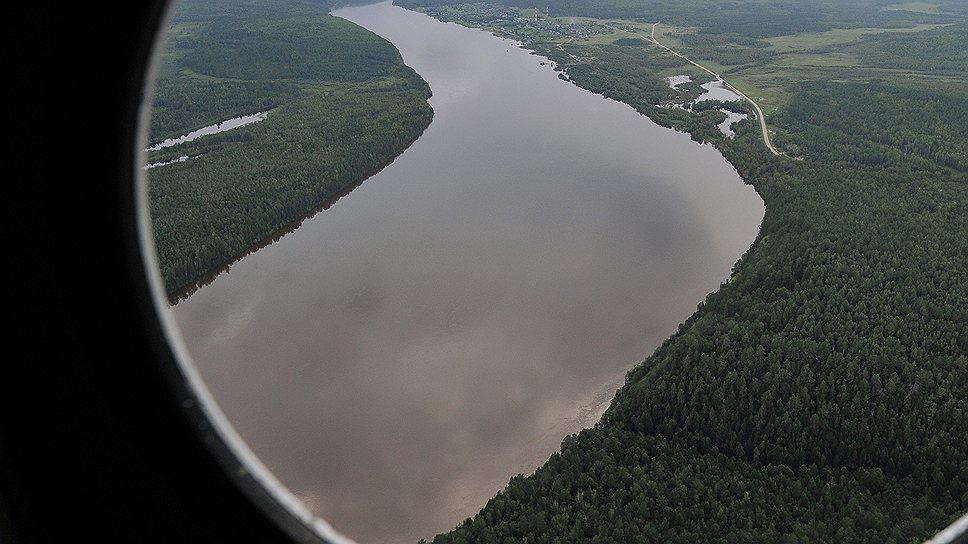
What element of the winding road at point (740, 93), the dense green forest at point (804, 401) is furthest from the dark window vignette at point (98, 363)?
the winding road at point (740, 93)

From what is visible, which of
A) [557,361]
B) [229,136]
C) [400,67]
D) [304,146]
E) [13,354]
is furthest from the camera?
[400,67]

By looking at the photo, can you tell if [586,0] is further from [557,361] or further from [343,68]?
[557,361]

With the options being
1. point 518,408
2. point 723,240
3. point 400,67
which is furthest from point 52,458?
point 400,67

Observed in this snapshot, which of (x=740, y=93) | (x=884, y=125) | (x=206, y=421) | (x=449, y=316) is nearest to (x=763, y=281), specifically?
(x=449, y=316)

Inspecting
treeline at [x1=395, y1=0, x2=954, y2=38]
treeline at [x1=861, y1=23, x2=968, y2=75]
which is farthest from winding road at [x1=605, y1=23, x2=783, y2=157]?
treeline at [x1=861, y1=23, x2=968, y2=75]

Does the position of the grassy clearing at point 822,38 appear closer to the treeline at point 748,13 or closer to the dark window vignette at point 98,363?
the treeline at point 748,13

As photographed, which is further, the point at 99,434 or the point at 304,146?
the point at 304,146

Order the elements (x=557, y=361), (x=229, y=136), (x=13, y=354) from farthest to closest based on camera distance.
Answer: (x=229, y=136), (x=557, y=361), (x=13, y=354)
